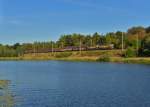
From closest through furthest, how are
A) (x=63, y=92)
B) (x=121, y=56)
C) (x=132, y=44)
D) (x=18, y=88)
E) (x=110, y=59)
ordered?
(x=63, y=92), (x=18, y=88), (x=110, y=59), (x=121, y=56), (x=132, y=44)

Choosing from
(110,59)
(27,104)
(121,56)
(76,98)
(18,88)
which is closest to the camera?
(27,104)

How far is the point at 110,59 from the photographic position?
160 metres

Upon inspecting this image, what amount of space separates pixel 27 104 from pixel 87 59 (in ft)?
437

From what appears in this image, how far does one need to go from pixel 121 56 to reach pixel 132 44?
1713 centimetres

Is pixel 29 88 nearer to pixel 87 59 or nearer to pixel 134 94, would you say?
pixel 134 94

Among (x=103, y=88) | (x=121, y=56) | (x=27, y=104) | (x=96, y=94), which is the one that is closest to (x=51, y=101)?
(x=27, y=104)

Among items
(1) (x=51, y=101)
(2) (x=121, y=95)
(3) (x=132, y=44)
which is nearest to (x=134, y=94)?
(2) (x=121, y=95)

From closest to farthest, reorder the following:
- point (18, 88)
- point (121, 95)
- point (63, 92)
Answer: point (121, 95)
point (63, 92)
point (18, 88)

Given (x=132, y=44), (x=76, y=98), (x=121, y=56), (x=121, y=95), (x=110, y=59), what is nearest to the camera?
(x=76, y=98)

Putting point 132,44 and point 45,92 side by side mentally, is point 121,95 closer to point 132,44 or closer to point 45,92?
point 45,92

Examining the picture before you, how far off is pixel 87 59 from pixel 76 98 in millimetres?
128433

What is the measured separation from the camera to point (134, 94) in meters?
50.9

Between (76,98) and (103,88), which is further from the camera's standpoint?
(103,88)

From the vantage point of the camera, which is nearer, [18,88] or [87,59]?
[18,88]
